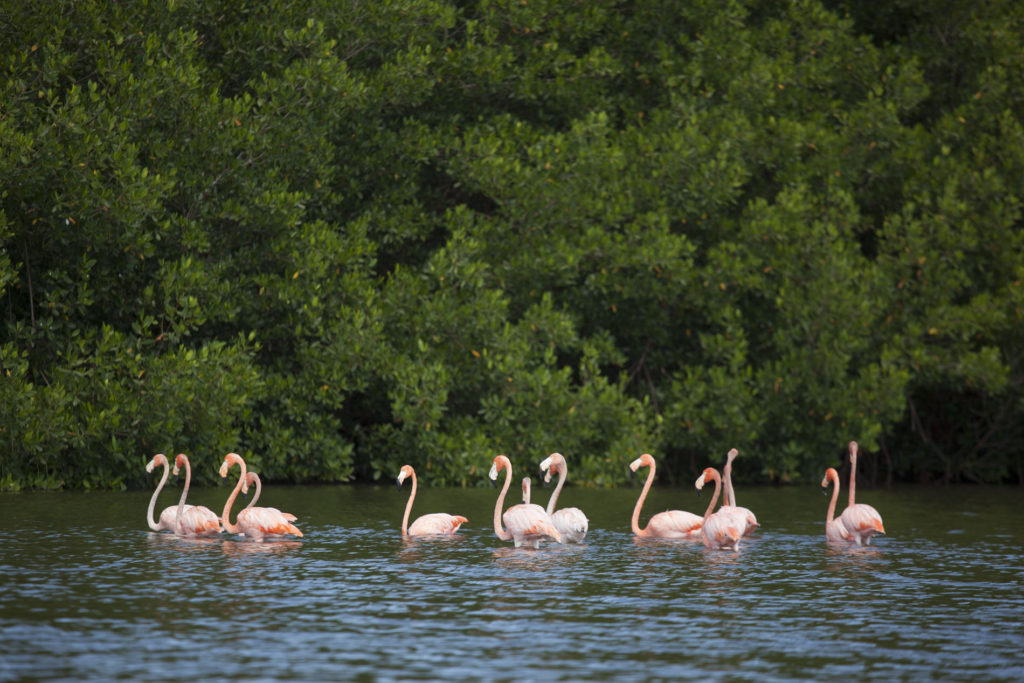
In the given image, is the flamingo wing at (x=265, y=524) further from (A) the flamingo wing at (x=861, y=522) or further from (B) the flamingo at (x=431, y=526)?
(A) the flamingo wing at (x=861, y=522)

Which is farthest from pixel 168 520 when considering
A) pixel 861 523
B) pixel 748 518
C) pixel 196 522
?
pixel 861 523

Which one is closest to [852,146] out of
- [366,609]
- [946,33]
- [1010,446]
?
[946,33]

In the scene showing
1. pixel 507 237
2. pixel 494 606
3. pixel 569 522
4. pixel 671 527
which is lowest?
pixel 494 606

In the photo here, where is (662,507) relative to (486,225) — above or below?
below

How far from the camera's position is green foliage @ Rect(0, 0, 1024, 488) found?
25797 mm

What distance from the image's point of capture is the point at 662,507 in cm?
2406

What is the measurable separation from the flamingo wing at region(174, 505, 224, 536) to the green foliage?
7.29m

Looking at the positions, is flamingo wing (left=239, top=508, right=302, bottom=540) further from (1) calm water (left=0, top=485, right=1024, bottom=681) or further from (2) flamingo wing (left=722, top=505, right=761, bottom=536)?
(2) flamingo wing (left=722, top=505, right=761, bottom=536)

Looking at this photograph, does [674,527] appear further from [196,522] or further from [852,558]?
[196,522]

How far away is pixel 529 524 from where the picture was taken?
16.9 meters

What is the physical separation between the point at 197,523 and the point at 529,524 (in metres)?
4.22

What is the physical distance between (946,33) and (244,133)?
1744cm

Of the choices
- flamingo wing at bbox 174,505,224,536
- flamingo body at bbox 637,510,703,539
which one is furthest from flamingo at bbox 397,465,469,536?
flamingo body at bbox 637,510,703,539

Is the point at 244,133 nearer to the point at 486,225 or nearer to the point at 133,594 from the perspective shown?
the point at 486,225
